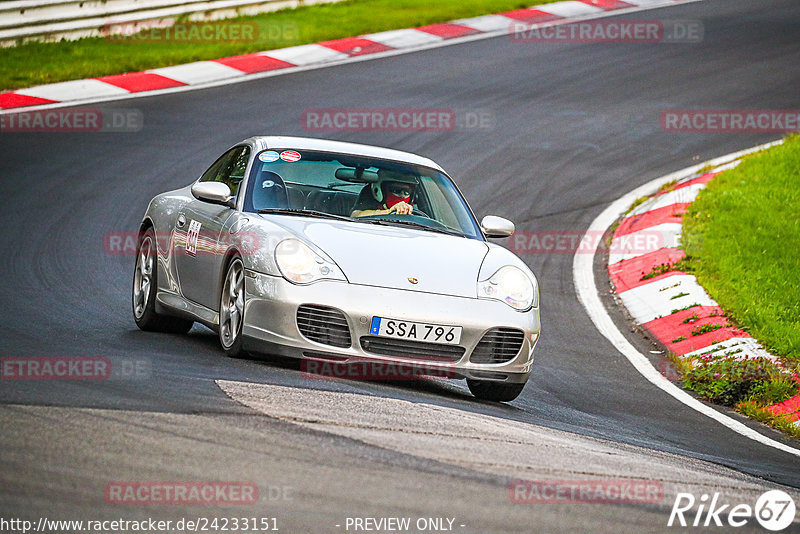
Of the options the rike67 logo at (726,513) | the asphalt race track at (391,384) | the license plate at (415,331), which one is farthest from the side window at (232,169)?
the rike67 logo at (726,513)

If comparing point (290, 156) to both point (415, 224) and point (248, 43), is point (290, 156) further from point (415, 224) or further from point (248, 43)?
point (248, 43)

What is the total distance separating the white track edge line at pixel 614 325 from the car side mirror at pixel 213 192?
335 centimetres

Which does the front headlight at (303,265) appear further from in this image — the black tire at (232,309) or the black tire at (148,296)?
the black tire at (148,296)

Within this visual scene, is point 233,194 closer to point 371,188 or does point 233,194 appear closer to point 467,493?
point 371,188

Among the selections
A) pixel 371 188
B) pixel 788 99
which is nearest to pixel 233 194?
pixel 371 188

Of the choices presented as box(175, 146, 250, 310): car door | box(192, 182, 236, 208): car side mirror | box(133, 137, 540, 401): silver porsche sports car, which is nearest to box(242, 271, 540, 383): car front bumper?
box(133, 137, 540, 401): silver porsche sports car

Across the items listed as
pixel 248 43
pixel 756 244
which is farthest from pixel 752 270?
pixel 248 43

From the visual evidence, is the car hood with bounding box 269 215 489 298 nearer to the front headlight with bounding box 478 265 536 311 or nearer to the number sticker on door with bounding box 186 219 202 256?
the front headlight with bounding box 478 265 536 311

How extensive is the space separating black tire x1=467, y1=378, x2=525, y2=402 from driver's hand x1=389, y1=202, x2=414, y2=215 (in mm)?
1165

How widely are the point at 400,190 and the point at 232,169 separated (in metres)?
1.18

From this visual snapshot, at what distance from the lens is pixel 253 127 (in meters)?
15.2

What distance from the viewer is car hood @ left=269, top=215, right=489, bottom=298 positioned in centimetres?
683

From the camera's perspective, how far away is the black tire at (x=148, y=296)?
27.9 feet

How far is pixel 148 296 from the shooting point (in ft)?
28.0
